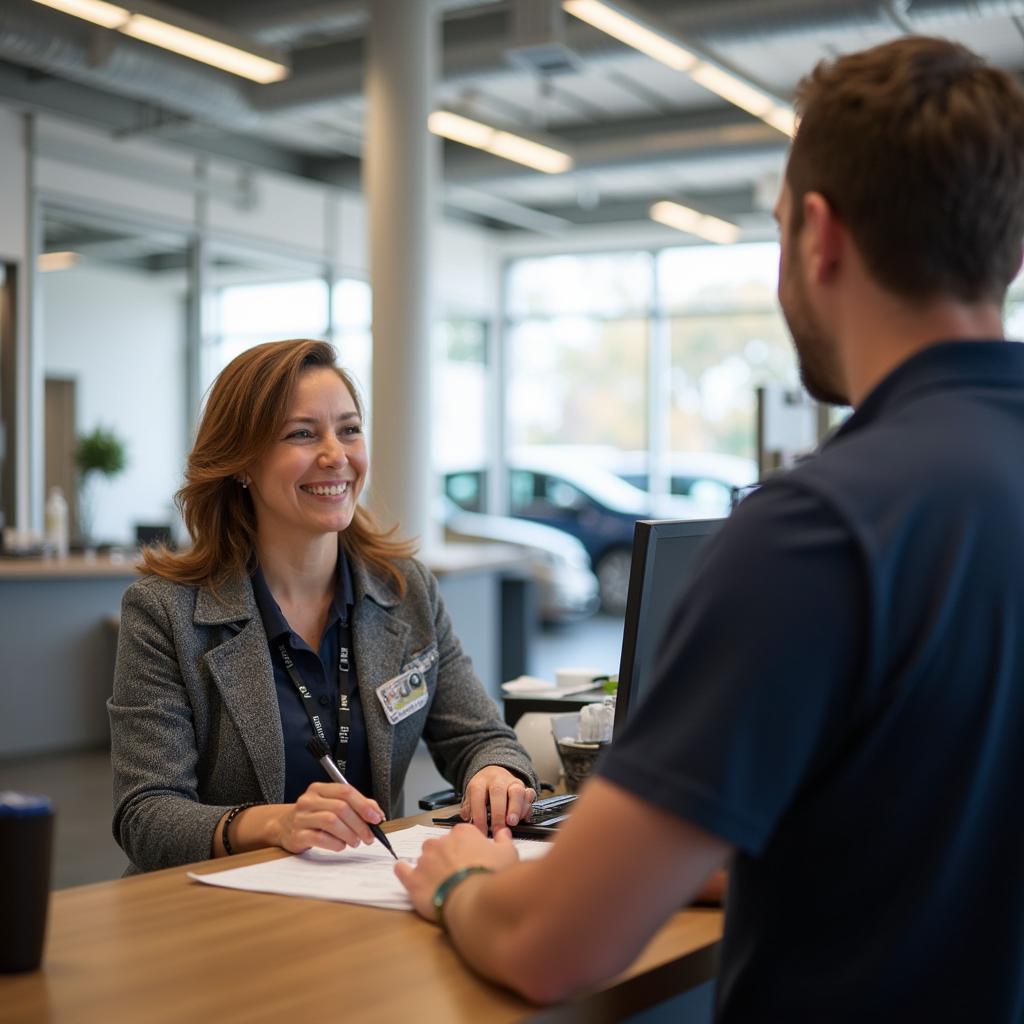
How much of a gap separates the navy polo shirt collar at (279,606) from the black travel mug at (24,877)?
38.0 inches

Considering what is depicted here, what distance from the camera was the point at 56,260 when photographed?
9.38 meters

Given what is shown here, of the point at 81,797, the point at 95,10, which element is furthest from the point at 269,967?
the point at 95,10

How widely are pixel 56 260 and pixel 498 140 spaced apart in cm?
344

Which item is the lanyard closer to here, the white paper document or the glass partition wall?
the white paper document

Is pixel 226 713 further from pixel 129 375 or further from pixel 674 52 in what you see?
pixel 129 375

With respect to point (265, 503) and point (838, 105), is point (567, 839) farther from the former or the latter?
point (265, 503)

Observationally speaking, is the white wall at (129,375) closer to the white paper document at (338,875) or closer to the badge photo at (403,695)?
the badge photo at (403,695)

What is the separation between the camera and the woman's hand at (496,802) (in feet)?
6.12

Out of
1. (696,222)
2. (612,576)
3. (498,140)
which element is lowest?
(612,576)

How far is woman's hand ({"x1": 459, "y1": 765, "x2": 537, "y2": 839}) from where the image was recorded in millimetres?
1866

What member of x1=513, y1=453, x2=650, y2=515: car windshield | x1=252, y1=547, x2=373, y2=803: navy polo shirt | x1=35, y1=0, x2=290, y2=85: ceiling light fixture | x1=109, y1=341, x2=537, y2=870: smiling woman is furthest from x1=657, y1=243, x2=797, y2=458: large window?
x1=252, y1=547, x2=373, y2=803: navy polo shirt

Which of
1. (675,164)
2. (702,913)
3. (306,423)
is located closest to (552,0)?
(675,164)

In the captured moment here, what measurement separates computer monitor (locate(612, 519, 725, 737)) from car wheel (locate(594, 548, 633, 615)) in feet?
35.9

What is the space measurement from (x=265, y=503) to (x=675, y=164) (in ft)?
27.6
